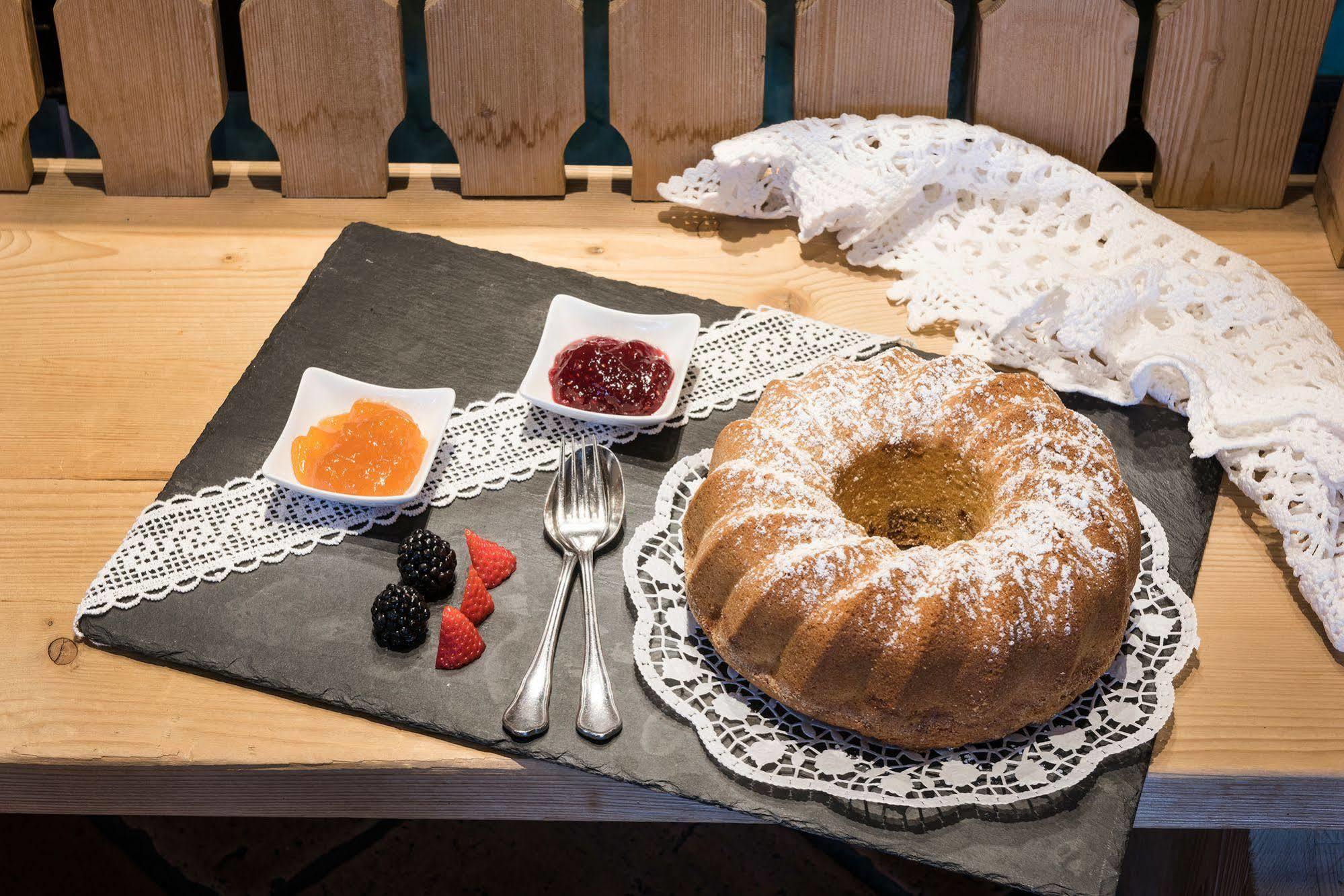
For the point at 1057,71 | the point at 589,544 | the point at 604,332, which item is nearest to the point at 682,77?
the point at 604,332

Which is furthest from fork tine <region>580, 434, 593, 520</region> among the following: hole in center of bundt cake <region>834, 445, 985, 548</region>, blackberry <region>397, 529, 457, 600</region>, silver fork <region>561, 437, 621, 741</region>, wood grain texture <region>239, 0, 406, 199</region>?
wood grain texture <region>239, 0, 406, 199</region>

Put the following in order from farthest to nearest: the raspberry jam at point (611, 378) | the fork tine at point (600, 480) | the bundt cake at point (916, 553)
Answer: the raspberry jam at point (611, 378) < the fork tine at point (600, 480) < the bundt cake at point (916, 553)

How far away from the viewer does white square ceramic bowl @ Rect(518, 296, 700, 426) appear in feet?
7.07

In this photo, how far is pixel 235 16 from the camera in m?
3.02

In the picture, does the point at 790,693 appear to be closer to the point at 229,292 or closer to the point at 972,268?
the point at 972,268

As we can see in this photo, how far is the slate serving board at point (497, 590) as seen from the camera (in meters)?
1.60

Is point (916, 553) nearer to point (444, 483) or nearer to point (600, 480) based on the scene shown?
point (600, 480)

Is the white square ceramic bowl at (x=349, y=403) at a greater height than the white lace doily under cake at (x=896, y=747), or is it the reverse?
the white square ceramic bowl at (x=349, y=403)

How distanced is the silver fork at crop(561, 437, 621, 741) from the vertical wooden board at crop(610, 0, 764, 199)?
78cm

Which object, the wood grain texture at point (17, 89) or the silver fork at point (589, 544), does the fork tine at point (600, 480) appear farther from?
the wood grain texture at point (17, 89)

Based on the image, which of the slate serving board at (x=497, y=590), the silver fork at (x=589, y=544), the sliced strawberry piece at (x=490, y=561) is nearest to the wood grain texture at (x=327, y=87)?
the slate serving board at (x=497, y=590)

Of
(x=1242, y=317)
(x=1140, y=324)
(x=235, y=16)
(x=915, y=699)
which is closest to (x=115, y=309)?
(x=235, y=16)

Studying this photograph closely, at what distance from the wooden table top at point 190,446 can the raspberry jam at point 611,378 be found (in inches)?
13.0

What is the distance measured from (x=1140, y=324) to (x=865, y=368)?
1.93 ft
